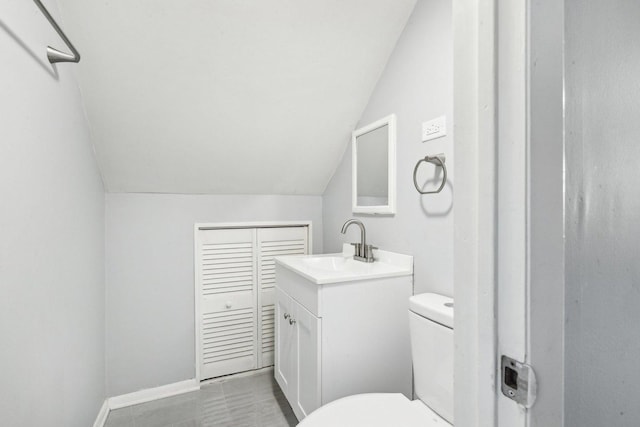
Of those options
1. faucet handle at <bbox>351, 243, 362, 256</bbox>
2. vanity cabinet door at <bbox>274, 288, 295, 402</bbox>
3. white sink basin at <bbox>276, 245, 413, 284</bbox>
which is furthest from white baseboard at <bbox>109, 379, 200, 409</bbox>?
faucet handle at <bbox>351, 243, 362, 256</bbox>

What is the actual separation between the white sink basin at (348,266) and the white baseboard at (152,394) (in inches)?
42.0

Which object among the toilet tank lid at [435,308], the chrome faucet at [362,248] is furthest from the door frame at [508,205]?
the chrome faucet at [362,248]

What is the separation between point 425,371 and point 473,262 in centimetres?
88

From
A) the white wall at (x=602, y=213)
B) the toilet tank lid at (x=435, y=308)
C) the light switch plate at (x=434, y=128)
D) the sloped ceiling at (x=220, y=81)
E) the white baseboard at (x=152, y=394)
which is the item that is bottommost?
the white baseboard at (x=152, y=394)

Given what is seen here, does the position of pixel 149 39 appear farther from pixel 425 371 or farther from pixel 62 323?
pixel 425 371

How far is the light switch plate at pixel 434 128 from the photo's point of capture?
4.32 feet

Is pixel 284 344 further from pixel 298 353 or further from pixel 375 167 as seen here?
pixel 375 167

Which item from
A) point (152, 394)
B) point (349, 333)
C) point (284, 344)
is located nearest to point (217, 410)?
point (152, 394)

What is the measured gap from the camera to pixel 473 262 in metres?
0.46

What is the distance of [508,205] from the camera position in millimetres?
414

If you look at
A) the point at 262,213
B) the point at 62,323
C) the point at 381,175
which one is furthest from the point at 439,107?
the point at 62,323

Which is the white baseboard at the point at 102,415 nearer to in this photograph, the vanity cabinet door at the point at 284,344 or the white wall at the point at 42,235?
the white wall at the point at 42,235

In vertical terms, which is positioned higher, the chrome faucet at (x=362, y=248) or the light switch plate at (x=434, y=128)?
the light switch plate at (x=434, y=128)

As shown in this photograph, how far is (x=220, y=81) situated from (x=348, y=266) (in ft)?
4.04
